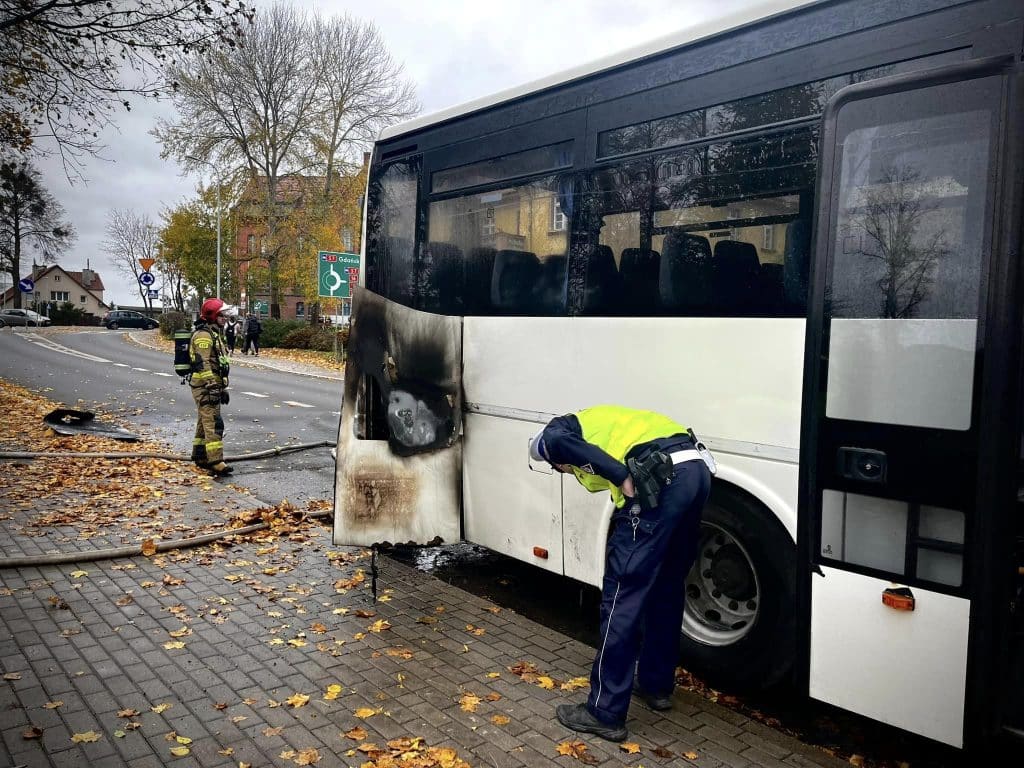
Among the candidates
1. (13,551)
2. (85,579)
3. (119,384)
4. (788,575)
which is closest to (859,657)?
(788,575)

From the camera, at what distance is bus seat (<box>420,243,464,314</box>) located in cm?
595

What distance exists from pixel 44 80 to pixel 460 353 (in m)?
8.88

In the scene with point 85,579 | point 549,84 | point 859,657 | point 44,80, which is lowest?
point 85,579

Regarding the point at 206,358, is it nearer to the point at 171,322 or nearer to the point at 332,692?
the point at 332,692

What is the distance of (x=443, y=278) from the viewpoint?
609 cm

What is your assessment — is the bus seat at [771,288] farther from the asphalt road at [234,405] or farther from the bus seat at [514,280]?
the asphalt road at [234,405]

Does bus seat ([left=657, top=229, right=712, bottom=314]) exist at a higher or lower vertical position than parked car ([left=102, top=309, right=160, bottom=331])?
higher

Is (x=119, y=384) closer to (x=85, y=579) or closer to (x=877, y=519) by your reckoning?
(x=85, y=579)

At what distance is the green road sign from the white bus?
15.7 metres

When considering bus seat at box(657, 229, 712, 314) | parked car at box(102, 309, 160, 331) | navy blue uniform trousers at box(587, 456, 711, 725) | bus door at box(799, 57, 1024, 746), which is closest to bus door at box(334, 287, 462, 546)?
bus seat at box(657, 229, 712, 314)

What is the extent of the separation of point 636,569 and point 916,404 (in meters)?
1.39

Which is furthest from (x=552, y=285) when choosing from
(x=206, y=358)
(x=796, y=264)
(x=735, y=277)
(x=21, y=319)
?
(x=21, y=319)

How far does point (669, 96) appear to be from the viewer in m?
4.46

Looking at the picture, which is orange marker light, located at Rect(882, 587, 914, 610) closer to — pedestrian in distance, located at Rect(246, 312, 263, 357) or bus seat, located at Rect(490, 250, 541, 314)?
bus seat, located at Rect(490, 250, 541, 314)
